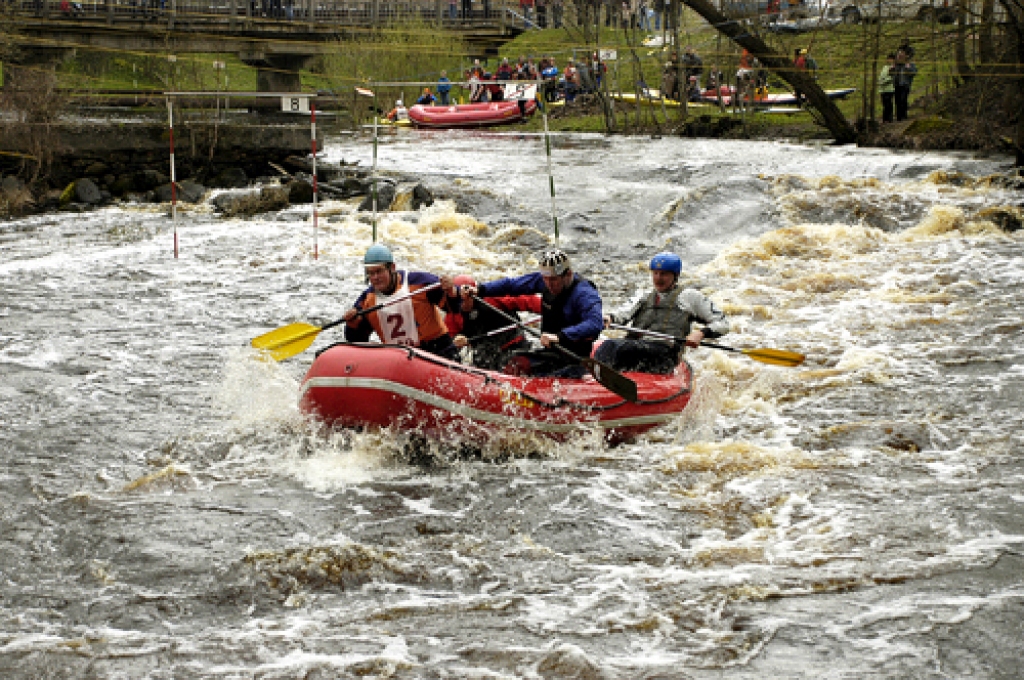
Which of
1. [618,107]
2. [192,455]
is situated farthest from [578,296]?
[618,107]

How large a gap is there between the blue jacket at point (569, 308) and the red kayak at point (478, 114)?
22108 mm

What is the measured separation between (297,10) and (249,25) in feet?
8.38

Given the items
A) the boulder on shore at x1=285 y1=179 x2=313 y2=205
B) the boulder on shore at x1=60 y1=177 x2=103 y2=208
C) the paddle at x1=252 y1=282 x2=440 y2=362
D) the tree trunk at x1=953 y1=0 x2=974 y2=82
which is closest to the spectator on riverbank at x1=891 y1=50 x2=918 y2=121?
the tree trunk at x1=953 y1=0 x2=974 y2=82

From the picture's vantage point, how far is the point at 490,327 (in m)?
8.63

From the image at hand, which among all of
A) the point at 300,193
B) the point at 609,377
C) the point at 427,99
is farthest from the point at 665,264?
the point at 427,99

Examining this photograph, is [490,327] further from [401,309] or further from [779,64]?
[779,64]

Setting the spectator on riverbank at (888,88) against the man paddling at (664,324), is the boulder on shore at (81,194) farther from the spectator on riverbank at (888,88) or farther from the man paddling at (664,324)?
the spectator on riverbank at (888,88)

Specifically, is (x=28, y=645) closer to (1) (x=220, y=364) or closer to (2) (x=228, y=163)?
(1) (x=220, y=364)

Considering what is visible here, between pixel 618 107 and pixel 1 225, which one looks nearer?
pixel 1 225

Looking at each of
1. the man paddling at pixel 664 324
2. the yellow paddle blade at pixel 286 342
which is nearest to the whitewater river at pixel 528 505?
the yellow paddle blade at pixel 286 342

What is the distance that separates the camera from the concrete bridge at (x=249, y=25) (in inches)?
1160

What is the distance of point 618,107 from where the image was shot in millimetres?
29078

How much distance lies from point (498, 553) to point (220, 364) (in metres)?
4.84

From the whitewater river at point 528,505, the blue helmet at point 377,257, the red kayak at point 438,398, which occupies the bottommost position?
the whitewater river at point 528,505
